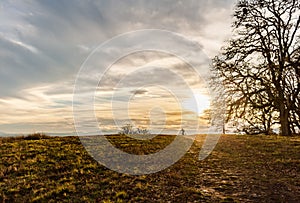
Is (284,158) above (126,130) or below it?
below

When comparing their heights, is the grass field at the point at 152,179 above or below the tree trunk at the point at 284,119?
below

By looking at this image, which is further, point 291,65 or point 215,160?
point 291,65

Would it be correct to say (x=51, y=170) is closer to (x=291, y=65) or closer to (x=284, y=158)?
(x=284, y=158)

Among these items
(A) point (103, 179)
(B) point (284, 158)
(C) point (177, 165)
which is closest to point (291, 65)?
(B) point (284, 158)

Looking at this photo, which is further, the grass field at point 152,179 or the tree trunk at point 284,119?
the tree trunk at point 284,119

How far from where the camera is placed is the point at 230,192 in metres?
9.74

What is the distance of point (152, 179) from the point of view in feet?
37.5

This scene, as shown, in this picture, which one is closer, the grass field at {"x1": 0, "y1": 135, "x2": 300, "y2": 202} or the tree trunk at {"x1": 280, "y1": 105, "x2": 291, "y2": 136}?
the grass field at {"x1": 0, "y1": 135, "x2": 300, "y2": 202}

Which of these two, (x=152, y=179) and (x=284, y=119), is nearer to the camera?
(x=152, y=179)

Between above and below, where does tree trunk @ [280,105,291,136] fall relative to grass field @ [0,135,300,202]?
above

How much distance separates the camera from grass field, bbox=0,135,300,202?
9.42 metres

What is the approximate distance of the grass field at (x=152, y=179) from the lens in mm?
9422

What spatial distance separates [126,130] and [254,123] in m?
16.6

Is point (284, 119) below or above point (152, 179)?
above
